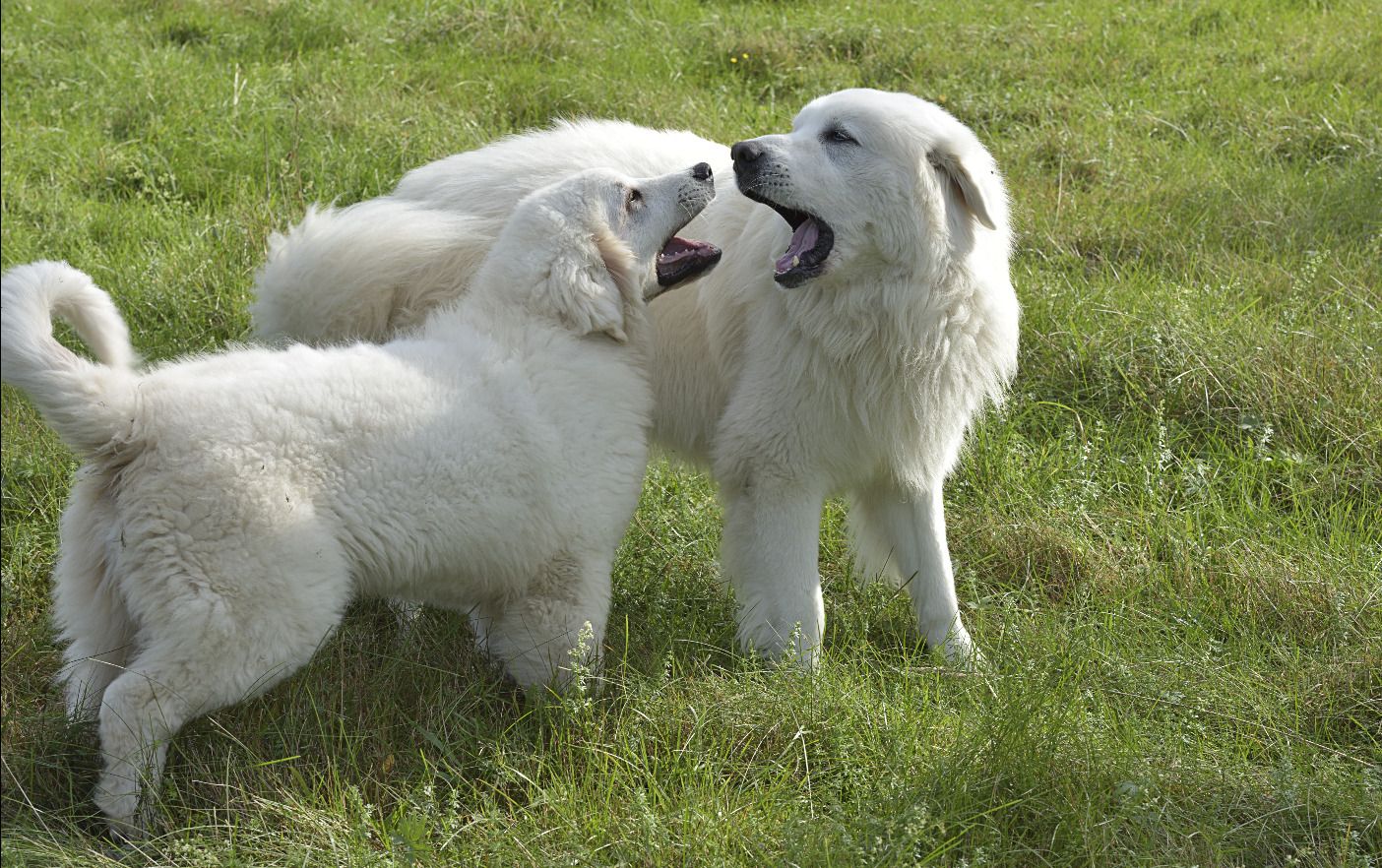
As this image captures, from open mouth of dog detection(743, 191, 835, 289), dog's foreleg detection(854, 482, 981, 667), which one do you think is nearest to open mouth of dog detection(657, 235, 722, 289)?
open mouth of dog detection(743, 191, 835, 289)

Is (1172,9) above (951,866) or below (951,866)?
above

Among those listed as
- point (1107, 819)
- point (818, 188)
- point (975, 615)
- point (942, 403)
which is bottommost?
point (975, 615)

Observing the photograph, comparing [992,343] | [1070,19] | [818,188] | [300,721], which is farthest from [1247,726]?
[1070,19]

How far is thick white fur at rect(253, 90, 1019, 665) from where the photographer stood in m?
3.64

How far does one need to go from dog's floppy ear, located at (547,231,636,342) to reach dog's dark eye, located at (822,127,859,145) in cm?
67

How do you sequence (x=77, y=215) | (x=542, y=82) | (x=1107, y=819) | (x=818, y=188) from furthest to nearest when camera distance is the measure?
(x=542, y=82)
(x=77, y=215)
(x=818, y=188)
(x=1107, y=819)

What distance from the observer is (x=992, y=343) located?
3834 millimetres

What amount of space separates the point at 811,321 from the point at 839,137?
0.53m

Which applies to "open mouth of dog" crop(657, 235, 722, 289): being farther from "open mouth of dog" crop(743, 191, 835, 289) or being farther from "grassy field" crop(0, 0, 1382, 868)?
"grassy field" crop(0, 0, 1382, 868)

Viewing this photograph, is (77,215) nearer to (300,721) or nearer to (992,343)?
(300,721)

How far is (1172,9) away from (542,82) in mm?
4211

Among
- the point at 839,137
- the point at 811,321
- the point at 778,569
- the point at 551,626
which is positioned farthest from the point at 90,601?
the point at 839,137

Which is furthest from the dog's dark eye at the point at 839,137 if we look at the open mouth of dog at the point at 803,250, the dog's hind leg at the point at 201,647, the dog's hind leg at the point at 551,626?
the dog's hind leg at the point at 201,647

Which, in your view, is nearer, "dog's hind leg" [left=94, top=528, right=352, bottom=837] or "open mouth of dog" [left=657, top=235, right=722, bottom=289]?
"dog's hind leg" [left=94, top=528, right=352, bottom=837]
